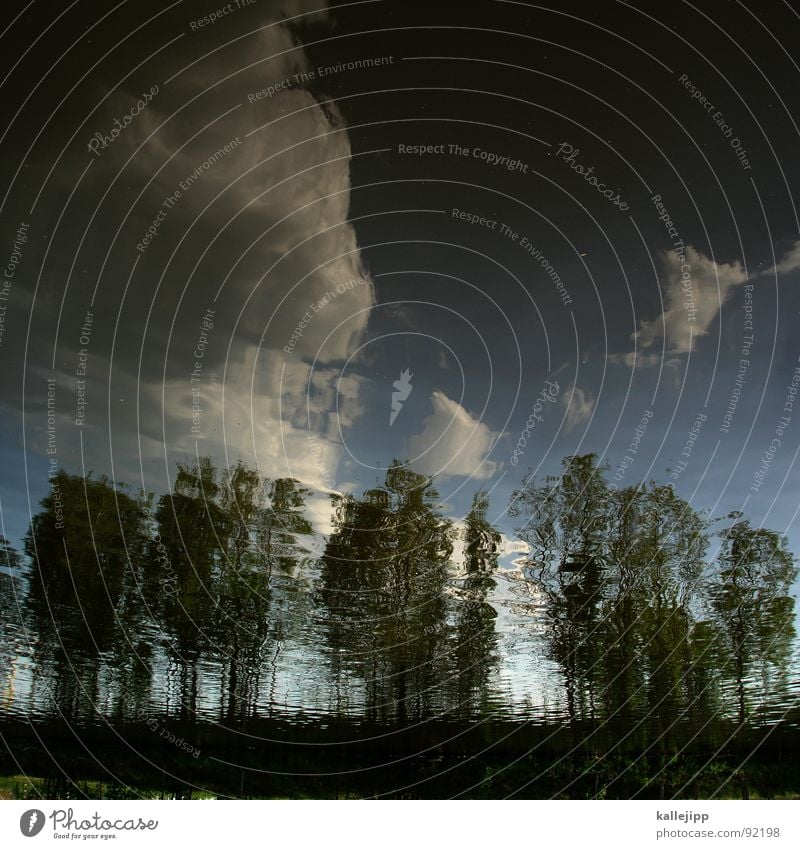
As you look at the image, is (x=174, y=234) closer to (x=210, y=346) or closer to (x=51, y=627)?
(x=210, y=346)

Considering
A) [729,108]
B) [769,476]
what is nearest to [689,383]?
[769,476]

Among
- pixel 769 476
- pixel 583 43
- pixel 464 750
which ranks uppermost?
pixel 583 43

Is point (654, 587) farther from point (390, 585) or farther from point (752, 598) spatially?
point (390, 585)

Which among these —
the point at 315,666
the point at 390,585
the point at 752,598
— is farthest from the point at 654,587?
the point at 315,666

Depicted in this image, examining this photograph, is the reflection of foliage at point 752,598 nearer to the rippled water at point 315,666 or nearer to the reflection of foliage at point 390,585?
the rippled water at point 315,666

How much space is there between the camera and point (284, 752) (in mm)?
21406

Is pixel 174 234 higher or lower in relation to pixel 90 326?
higher

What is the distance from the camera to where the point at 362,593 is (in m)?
17.1

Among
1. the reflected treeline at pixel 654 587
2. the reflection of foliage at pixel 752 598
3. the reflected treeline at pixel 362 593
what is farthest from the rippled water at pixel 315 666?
the reflection of foliage at pixel 752 598

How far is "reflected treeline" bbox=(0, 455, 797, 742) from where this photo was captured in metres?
15.0

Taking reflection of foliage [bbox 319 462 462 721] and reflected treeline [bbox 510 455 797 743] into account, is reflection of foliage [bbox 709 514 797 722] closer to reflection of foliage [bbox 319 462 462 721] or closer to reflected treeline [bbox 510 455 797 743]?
reflected treeline [bbox 510 455 797 743]

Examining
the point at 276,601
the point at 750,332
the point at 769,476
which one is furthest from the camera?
the point at 276,601

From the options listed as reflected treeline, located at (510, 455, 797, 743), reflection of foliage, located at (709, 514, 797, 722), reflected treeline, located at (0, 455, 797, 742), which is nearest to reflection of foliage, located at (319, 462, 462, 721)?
reflected treeline, located at (0, 455, 797, 742)
